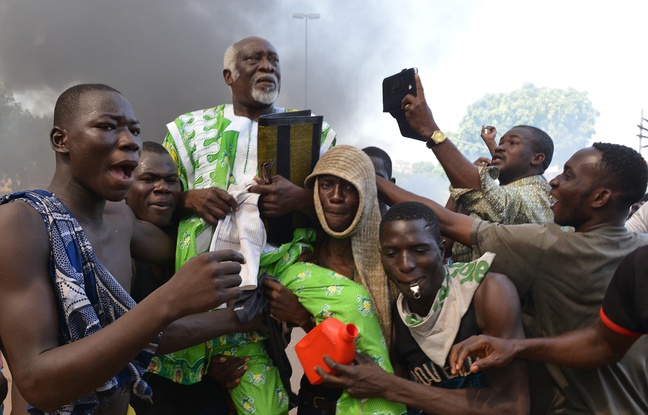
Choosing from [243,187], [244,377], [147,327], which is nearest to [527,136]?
[243,187]

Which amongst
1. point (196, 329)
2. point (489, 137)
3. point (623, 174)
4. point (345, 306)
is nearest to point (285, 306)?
point (345, 306)

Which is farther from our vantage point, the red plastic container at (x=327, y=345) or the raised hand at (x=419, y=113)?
the raised hand at (x=419, y=113)

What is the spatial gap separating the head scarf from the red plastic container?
1.18 feet

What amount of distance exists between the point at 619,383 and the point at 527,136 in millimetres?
1814

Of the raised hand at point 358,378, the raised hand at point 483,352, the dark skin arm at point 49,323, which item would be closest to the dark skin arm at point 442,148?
the raised hand at point 483,352

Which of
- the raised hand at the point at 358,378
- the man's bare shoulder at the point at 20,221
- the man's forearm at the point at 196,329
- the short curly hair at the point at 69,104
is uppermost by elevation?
the short curly hair at the point at 69,104

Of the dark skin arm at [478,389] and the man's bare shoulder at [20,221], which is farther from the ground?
the man's bare shoulder at [20,221]

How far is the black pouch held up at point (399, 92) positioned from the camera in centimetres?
306

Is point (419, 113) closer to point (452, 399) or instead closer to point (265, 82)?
A: point (265, 82)

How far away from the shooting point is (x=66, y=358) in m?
1.46

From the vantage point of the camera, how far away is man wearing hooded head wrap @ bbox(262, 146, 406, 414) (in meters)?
2.42

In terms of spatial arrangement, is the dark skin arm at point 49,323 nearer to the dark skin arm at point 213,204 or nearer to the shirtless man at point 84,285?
the shirtless man at point 84,285

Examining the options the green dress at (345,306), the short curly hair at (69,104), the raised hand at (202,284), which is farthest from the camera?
the green dress at (345,306)

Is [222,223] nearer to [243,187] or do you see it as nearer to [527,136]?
[243,187]
